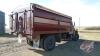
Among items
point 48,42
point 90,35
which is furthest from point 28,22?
point 90,35

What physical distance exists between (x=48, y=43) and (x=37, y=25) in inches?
72.6

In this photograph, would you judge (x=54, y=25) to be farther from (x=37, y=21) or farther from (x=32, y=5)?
(x=32, y=5)

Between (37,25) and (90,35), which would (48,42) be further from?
(90,35)

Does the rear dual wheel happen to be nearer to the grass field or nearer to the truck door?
the truck door

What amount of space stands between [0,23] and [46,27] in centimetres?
2214

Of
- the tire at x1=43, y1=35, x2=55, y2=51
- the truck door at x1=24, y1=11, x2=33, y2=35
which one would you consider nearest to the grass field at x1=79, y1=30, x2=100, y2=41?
the tire at x1=43, y1=35, x2=55, y2=51

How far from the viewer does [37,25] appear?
8375mm

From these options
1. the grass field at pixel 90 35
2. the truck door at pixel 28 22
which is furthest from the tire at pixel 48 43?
the grass field at pixel 90 35

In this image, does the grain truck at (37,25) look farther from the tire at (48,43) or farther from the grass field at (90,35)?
the grass field at (90,35)

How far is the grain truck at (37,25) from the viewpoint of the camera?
8.14 meters

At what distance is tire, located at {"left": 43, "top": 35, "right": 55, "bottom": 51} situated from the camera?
9.35 metres

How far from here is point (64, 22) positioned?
1239 cm

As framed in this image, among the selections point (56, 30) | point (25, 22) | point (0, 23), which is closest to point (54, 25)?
point (56, 30)

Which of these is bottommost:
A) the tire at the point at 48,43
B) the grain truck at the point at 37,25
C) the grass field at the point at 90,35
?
the grass field at the point at 90,35
